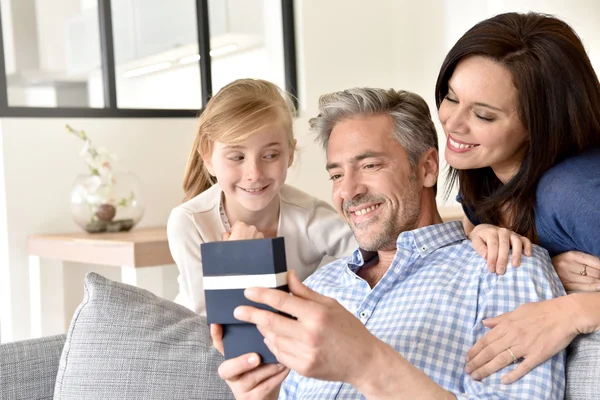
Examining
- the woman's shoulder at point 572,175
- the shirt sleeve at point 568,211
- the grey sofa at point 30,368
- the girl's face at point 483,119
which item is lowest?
the grey sofa at point 30,368

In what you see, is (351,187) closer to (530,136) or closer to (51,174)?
(530,136)

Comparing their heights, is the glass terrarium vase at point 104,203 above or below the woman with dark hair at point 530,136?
below

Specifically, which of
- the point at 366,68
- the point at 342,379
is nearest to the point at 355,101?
the point at 342,379

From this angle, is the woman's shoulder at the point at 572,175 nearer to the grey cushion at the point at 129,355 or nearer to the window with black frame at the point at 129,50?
the grey cushion at the point at 129,355

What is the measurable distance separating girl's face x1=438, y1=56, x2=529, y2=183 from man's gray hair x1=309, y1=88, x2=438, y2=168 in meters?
0.08

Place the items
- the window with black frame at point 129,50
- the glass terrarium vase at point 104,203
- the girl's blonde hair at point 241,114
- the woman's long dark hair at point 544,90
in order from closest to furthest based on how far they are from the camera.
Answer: the woman's long dark hair at point 544,90 → the girl's blonde hair at point 241,114 → the glass terrarium vase at point 104,203 → the window with black frame at point 129,50

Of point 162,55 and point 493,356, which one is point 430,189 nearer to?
point 493,356

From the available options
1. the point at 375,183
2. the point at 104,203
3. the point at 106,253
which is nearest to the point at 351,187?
the point at 375,183

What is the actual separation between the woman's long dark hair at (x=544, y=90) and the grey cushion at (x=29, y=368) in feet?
3.31

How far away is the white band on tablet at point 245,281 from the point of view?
1.05 meters

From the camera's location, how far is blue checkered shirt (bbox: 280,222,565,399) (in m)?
1.34

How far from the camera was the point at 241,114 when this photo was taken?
2270 millimetres

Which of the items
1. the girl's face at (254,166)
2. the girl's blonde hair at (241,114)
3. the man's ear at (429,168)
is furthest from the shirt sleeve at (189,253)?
the man's ear at (429,168)

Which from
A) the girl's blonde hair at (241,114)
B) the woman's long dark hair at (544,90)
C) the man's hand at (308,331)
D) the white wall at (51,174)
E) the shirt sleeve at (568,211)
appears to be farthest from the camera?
the white wall at (51,174)
